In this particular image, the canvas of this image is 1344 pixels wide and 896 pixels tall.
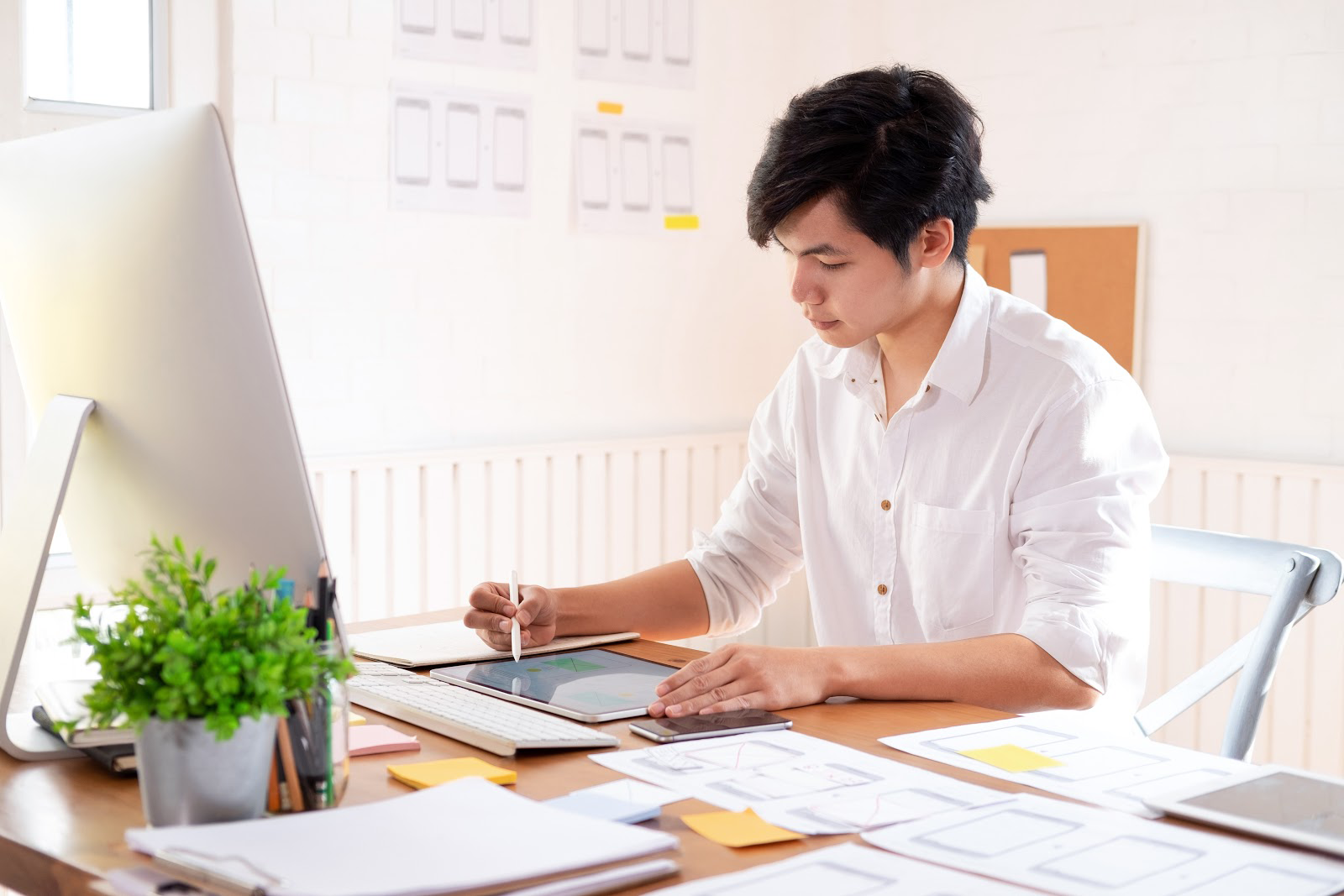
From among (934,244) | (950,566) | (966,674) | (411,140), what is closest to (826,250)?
(934,244)

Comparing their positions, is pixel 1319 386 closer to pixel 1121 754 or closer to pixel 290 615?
pixel 1121 754

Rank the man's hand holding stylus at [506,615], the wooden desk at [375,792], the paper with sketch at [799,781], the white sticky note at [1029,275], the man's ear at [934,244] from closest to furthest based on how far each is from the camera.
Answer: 1. the wooden desk at [375,792]
2. the paper with sketch at [799,781]
3. the man's hand holding stylus at [506,615]
4. the man's ear at [934,244]
5. the white sticky note at [1029,275]

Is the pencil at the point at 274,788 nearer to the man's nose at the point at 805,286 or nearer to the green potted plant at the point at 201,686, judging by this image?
the green potted plant at the point at 201,686

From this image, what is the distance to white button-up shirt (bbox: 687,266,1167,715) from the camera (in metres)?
1.63

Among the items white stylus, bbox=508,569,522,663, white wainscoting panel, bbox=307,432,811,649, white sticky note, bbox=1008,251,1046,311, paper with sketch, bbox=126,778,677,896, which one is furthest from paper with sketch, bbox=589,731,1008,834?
white sticky note, bbox=1008,251,1046,311

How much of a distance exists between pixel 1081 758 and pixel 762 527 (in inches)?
32.4

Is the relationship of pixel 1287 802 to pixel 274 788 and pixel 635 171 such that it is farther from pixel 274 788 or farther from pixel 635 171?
pixel 635 171

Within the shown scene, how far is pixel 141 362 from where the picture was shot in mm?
1171

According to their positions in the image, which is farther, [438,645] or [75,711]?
[438,645]

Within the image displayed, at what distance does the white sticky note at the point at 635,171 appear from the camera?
140 inches

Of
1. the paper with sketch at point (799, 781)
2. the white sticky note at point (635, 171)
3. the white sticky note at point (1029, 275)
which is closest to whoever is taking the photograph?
the paper with sketch at point (799, 781)

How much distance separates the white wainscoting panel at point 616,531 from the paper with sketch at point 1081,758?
183cm

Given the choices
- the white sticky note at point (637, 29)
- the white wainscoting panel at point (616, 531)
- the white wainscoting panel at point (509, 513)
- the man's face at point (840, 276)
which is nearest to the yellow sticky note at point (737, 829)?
the man's face at point (840, 276)

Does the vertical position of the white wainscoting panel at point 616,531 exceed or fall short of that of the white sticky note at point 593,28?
it falls short
